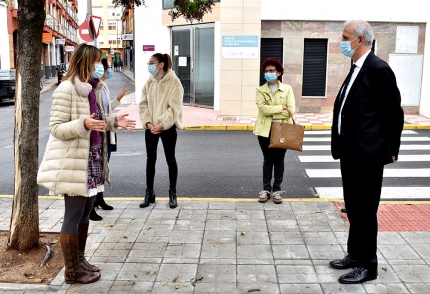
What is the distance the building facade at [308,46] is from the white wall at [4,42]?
60.2ft

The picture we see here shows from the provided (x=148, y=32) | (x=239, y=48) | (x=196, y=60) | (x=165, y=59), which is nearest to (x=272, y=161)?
(x=165, y=59)

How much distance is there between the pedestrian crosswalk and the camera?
718cm

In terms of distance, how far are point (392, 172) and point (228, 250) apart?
4.83 meters

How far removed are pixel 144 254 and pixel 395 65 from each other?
14.2m

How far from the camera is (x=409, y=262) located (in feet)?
14.5

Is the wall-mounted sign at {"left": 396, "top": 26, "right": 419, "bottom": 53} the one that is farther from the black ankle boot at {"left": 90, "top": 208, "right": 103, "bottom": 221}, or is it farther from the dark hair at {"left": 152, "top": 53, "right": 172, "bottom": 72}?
the black ankle boot at {"left": 90, "top": 208, "right": 103, "bottom": 221}

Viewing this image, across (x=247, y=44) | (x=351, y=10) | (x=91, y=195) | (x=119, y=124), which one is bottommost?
(x=91, y=195)

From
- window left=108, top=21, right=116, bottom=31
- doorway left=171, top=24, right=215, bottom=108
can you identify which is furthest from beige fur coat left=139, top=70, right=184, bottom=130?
window left=108, top=21, right=116, bottom=31

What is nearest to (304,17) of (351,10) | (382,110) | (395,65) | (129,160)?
(351,10)

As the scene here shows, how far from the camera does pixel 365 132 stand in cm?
399

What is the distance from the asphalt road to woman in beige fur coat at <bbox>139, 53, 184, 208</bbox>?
3.15 feet

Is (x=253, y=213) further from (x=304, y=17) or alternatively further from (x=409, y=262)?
(x=304, y=17)

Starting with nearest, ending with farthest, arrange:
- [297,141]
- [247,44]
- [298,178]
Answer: [297,141] → [298,178] → [247,44]

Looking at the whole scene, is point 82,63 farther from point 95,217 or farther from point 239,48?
point 239,48
